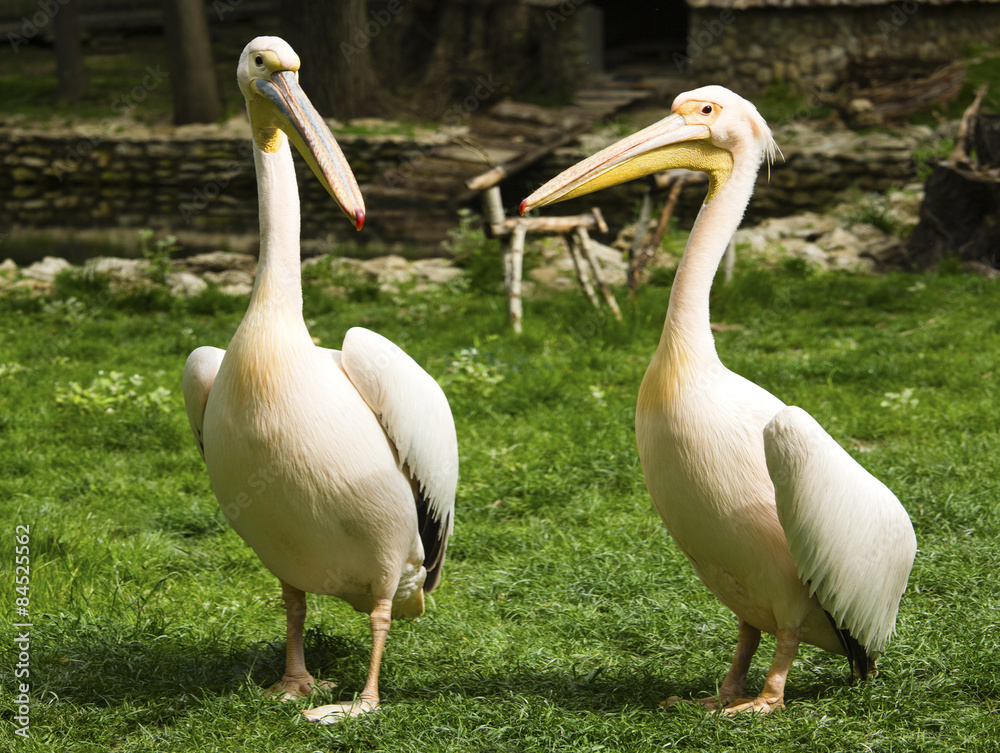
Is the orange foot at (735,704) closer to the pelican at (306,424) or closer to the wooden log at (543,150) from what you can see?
the pelican at (306,424)

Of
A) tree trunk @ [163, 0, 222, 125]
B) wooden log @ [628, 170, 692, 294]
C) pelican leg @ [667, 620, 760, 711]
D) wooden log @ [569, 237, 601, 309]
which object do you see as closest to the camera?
pelican leg @ [667, 620, 760, 711]

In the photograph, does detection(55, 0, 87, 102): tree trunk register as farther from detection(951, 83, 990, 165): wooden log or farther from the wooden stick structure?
detection(951, 83, 990, 165): wooden log

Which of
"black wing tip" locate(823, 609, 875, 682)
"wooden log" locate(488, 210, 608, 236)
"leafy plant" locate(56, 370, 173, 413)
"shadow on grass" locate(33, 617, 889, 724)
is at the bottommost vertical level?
"shadow on grass" locate(33, 617, 889, 724)

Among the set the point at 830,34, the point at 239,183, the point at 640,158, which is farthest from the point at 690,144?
the point at 830,34

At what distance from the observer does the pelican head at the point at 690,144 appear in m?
2.49

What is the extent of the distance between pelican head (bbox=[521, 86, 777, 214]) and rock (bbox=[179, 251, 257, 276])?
758 cm

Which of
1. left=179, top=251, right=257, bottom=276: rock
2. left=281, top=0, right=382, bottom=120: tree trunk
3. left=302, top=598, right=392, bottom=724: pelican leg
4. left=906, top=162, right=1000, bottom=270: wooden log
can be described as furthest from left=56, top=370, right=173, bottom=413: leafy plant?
left=281, top=0, right=382, bottom=120: tree trunk

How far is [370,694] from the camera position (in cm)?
270

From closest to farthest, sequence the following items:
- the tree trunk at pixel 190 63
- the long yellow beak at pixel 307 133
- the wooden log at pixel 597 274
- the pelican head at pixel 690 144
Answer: the long yellow beak at pixel 307 133, the pelican head at pixel 690 144, the wooden log at pixel 597 274, the tree trunk at pixel 190 63

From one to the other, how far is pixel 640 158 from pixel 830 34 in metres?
14.5

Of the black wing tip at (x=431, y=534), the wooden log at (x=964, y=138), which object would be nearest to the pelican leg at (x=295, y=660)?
the black wing tip at (x=431, y=534)

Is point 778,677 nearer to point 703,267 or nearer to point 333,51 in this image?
point 703,267

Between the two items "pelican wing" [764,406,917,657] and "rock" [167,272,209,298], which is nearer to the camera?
"pelican wing" [764,406,917,657]

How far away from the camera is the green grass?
2570 mm
